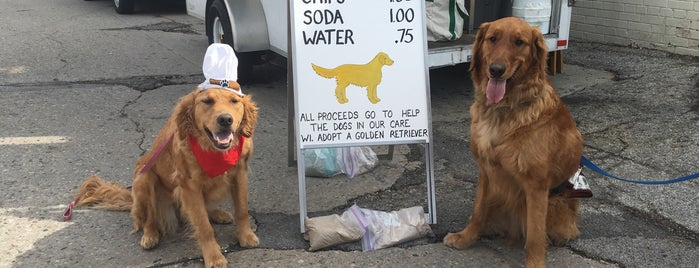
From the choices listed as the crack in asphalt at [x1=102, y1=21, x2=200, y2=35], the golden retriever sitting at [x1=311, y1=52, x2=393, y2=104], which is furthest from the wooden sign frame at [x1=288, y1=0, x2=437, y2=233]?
the crack in asphalt at [x1=102, y1=21, x2=200, y2=35]

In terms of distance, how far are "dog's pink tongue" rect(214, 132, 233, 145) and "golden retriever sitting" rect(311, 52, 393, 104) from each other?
900 mm

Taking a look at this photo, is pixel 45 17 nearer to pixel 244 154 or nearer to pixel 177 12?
pixel 177 12

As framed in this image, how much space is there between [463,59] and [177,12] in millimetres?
8432

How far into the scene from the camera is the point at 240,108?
3.27m

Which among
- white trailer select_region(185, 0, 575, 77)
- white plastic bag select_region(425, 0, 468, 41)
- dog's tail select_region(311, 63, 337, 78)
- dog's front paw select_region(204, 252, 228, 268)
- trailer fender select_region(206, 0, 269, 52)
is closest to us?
dog's front paw select_region(204, 252, 228, 268)

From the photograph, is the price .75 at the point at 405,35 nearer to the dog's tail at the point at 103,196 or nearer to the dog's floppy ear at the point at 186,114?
the dog's floppy ear at the point at 186,114

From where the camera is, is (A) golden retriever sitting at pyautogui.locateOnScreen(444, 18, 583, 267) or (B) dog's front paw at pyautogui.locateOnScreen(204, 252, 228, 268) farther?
(B) dog's front paw at pyautogui.locateOnScreen(204, 252, 228, 268)

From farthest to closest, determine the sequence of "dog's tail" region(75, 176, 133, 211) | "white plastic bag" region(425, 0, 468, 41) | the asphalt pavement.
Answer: "white plastic bag" region(425, 0, 468, 41) < "dog's tail" region(75, 176, 133, 211) < the asphalt pavement

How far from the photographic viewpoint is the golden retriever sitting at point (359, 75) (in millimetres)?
3893

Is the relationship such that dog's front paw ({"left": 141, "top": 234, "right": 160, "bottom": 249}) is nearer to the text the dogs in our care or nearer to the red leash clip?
the red leash clip

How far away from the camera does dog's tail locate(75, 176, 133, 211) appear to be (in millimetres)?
4105

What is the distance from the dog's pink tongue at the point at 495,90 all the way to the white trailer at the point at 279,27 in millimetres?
2598

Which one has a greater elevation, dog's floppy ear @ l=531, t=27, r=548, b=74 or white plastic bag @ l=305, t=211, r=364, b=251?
dog's floppy ear @ l=531, t=27, r=548, b=74

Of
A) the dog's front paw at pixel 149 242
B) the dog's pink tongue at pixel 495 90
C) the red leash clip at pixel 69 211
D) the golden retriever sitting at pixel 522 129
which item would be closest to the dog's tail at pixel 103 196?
the red leash clip at pixel 69 211
